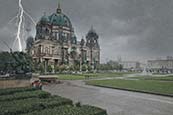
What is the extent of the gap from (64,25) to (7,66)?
84.3 m

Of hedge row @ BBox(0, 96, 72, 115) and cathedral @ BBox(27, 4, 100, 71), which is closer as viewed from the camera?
hedge row @ BBox(0, 96, 72, 115)

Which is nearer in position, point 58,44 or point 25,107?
point 25,107

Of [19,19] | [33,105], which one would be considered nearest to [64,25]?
Result: [19,19]

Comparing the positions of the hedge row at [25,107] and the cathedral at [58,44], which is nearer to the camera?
the hedge row at [25,107]

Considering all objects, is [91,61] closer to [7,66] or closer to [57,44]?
[57,44]

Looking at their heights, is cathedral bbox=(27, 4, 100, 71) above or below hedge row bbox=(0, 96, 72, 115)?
above

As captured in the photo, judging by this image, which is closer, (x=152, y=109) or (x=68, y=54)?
(x=152, y=109)

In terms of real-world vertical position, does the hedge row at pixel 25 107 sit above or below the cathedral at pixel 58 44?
below

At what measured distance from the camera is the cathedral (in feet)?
297

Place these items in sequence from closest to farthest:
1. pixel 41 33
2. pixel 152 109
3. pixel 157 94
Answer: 1. pixel 152 109
2. pixel 157 94
3. pixel 41 33

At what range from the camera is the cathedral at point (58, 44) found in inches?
3558

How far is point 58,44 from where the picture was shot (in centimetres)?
9912

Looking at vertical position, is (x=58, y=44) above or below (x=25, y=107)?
above

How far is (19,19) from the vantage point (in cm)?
2189
